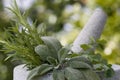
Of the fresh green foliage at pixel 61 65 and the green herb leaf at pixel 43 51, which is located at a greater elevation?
the green herb leaf at pixel 43 51

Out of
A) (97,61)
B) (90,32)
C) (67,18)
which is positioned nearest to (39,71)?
(97,61)

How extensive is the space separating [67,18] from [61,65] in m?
1.78

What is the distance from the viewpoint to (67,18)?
2.45m

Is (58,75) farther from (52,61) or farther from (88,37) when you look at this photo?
(88,37)

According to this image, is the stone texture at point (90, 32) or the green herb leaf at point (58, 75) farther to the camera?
the stone texture at point (90, 32)

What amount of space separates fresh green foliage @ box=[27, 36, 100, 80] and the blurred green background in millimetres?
417

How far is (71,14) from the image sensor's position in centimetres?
235

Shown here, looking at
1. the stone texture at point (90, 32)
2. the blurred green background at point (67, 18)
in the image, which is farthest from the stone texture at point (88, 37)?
the blurred green background at point (67, 18)

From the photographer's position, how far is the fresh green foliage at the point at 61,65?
2.14 ft

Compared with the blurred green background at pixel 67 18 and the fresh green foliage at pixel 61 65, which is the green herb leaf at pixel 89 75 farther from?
the blurred green background at pixel 67 18

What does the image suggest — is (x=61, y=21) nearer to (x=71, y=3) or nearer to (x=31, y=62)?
(x=71, y=3)

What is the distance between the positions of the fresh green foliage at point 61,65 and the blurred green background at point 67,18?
0.42 m

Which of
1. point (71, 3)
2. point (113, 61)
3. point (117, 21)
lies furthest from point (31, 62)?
point (71, 3)

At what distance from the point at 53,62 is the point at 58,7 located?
2139 mm
